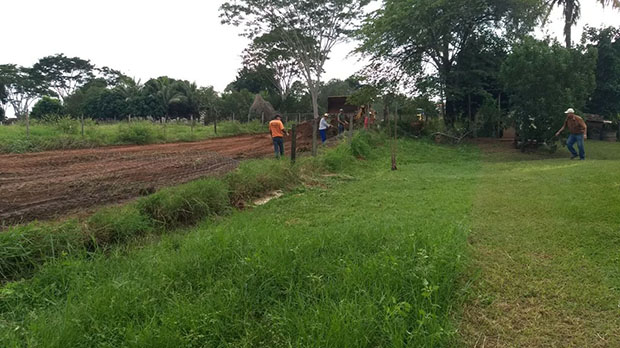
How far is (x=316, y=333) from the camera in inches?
93.0

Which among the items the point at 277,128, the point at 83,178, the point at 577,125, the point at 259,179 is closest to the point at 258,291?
the point at 259,179

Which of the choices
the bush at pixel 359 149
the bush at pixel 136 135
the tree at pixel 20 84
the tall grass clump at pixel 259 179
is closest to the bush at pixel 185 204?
the tall grass clump at pixel 259 179

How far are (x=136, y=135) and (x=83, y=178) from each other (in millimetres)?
9502

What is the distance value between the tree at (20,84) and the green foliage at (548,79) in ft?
164

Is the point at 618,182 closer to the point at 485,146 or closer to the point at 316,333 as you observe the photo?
the point at 316,333

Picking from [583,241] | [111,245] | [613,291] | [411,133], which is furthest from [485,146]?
[111,245]

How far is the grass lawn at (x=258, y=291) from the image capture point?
2379 millimetres

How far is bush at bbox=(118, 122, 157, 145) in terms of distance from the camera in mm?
16000

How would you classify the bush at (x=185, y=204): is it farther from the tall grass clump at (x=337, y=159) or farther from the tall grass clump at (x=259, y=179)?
the tall grass clump at (x=337, y=159)

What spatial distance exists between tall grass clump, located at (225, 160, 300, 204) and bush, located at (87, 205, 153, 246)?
1.78 metres

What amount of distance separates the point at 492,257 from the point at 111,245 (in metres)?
3.94

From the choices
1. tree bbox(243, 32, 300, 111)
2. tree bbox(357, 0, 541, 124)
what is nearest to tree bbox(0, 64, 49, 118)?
tree bbox(243, 32, 300, 111)

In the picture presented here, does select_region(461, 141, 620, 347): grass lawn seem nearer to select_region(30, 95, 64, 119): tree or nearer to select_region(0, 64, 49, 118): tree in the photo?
select_region(30, 95, 64, 119): tree

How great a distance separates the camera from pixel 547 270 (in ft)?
10.4
